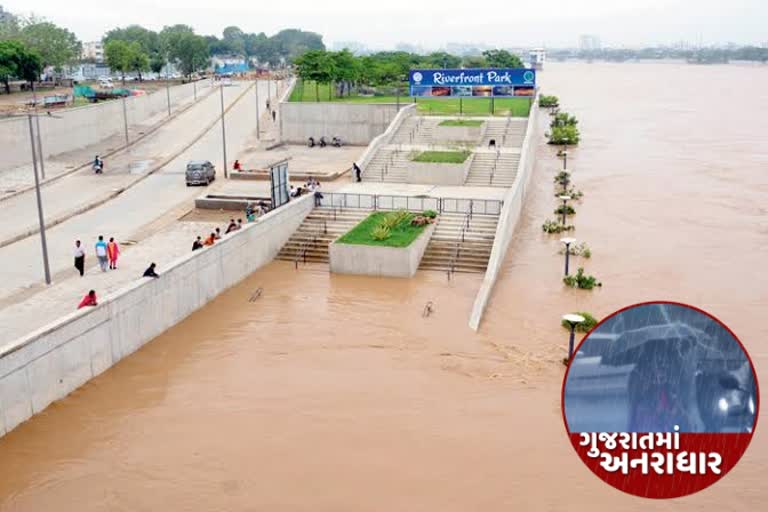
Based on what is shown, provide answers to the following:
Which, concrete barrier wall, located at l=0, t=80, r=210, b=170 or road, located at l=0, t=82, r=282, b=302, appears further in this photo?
concrete barrier wall, located at l=0, t=80, r=210, b=170

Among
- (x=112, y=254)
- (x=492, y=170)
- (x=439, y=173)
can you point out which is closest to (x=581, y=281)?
(x=439, y=173)

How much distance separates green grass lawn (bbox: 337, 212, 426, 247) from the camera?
22703mm

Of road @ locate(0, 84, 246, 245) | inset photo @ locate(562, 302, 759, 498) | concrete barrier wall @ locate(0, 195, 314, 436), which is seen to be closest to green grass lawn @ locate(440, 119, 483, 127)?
road @ locate(0, 84, 246, 245)

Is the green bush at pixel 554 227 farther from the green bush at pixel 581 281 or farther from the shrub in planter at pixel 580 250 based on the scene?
the green bush at pixel 581 281

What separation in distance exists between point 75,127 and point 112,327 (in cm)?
2878

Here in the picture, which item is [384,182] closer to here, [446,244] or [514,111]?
[446,244]

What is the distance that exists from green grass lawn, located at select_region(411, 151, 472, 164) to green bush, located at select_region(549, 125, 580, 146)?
22.6 metres

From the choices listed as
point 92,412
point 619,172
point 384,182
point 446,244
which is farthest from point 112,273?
point 619,172

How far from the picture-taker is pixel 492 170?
3294 cm

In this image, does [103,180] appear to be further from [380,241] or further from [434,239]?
[434,239]

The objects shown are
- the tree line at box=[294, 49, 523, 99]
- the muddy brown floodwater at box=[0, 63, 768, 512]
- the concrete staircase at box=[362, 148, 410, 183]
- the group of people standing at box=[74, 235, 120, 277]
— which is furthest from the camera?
the tree line at box=[294, 49, 523, 99]

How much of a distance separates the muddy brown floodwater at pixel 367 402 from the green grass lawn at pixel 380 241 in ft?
3.95

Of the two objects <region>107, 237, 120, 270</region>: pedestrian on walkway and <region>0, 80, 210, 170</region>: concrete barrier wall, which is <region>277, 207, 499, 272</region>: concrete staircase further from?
<region>0, 80, 210, 170</region>: concrete barrier wall

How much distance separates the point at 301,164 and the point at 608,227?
15.3 meters
